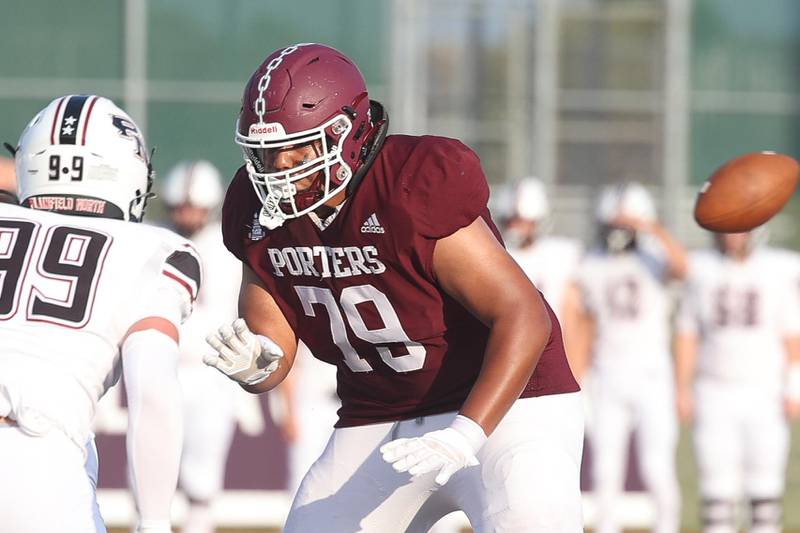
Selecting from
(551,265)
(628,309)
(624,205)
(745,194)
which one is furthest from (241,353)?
(624,205)

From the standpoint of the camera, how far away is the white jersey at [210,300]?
706 centimetres

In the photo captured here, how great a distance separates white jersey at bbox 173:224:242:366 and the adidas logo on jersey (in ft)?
12.8

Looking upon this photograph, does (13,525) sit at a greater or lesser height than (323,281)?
lesser

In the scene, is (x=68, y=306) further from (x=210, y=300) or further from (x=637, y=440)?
(x=637, y=440)

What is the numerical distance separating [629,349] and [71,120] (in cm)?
492

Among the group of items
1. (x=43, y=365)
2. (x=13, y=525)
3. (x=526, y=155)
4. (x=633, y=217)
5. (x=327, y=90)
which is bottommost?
(x=526, y=155)

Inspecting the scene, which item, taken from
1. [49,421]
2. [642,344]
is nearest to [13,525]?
[49,421]

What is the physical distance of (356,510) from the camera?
11.1ft

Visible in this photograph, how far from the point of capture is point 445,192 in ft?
10.3

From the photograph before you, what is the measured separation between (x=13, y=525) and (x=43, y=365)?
1.07 feet

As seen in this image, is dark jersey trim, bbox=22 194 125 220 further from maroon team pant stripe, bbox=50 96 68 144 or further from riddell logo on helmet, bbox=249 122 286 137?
riddell logo on helmet, bbox=249 122 286 137

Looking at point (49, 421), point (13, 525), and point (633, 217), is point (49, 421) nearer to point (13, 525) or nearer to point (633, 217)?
point (13, 525)

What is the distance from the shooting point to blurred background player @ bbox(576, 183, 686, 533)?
7.46 m

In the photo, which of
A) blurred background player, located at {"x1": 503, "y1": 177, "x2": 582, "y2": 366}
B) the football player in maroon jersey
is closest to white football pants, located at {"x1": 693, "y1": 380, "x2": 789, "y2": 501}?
blurred background player, located at {"x1": 503, "y1": 177, "x2": 582, "y2": 366}
